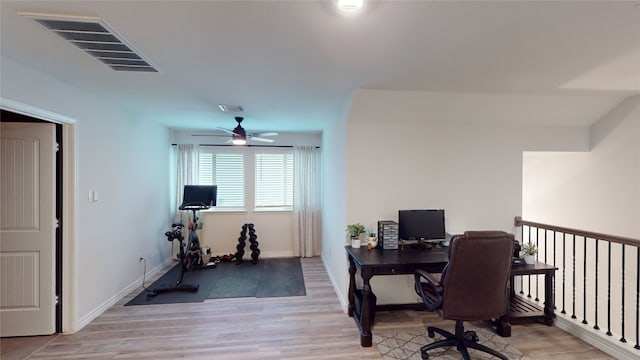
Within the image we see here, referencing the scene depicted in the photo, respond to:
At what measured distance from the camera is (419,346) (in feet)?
8.14

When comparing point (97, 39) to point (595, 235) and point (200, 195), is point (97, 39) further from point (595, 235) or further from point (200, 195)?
point (595, 235)

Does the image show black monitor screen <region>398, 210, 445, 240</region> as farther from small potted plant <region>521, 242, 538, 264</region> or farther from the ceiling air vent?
the ceiling air vent

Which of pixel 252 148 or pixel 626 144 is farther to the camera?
pixel 252 148

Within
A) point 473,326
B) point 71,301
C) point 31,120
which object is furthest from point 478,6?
point 71,301

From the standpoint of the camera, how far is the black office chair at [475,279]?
2.08 m

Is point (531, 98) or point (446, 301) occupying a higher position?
point (531, 98)

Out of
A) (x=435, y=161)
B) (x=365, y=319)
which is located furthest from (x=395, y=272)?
(x=435, y=161)

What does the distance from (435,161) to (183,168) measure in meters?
4.32

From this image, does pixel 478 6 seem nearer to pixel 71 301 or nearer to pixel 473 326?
pixel 473 326

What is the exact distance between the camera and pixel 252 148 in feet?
17.4

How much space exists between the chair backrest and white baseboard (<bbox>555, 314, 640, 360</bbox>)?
3.75 feet

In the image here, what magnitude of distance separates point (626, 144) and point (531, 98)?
1.33 m

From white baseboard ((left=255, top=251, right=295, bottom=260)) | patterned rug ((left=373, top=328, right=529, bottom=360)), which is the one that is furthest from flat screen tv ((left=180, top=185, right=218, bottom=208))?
patterned rug ((left=373, top=328, right=529, bottom=360))

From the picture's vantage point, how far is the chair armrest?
7.20 ft
